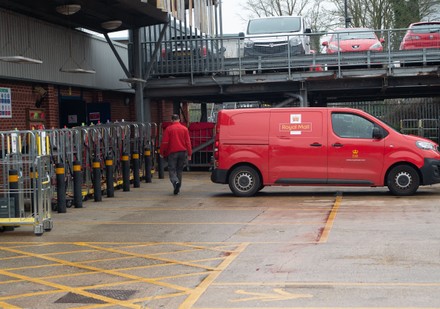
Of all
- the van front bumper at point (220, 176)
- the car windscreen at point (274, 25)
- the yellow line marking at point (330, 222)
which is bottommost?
the yellow line marking at point (330, 222)

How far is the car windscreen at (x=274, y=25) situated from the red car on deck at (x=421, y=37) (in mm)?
4291

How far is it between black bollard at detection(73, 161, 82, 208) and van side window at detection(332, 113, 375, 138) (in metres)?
5.74

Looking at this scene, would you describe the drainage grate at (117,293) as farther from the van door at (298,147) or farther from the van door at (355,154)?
the van door at (355,154)

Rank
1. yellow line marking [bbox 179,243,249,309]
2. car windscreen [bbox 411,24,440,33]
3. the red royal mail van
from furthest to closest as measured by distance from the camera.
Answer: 1. car windscreen [bbox 411,24,440,33]
2. the red royal mail van
3. yellow line marking [bbox 179,243,249,309]

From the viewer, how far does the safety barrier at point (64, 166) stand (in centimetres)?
1204

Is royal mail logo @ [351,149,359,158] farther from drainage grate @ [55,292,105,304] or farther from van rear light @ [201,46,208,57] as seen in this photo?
van rear light @ [201,46,208,57]

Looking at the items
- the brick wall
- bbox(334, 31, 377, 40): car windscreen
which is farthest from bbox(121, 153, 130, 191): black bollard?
bbox(334, 31, 377, 40): car windscreen

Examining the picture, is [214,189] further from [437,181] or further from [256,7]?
[256,7]

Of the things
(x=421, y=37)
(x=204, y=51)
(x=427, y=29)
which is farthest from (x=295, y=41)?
(x=427, y=29)

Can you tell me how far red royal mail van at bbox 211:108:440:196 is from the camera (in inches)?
637

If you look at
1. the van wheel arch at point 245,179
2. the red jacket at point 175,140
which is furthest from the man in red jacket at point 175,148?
the van wheel arch at point 245,179

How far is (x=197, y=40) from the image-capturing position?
25.0 metres

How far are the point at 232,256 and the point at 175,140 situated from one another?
848cm

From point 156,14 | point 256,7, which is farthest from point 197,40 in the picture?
point 256,7
